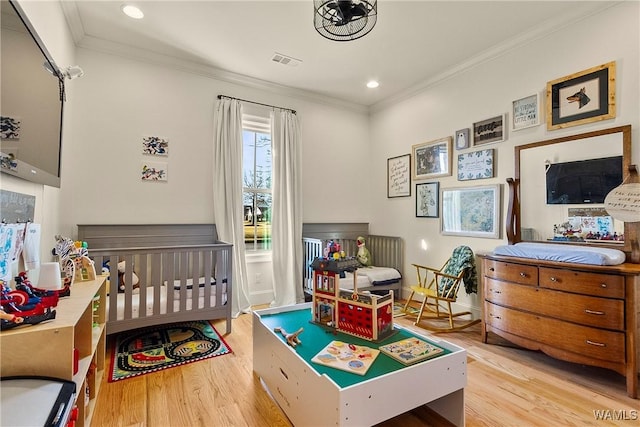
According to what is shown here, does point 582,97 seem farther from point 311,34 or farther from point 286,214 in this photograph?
point 286,214

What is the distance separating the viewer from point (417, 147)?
3.64 m

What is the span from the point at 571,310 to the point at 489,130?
172 cm

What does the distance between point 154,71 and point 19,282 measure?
8.22ft

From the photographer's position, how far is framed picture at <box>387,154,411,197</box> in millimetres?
3766

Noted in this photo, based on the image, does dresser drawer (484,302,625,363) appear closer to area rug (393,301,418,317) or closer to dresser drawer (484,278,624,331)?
dresser drawer (484,278,624,331)

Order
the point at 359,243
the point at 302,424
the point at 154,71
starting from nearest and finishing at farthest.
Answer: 1. the point at 302,424
2. the point at 154,71
3. the point at 359,243

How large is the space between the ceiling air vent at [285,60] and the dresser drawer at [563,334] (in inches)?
115

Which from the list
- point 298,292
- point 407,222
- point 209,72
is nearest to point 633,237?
point 407,222

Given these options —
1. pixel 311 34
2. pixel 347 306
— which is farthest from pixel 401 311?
pixel 311 34

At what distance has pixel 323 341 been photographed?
165cm

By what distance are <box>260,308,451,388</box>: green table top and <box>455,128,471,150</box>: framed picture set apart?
2.18 metres

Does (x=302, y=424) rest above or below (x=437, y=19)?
below

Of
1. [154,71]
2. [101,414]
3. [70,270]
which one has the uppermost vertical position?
[154,71]

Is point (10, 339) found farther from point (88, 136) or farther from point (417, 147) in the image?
point (417, 147)
